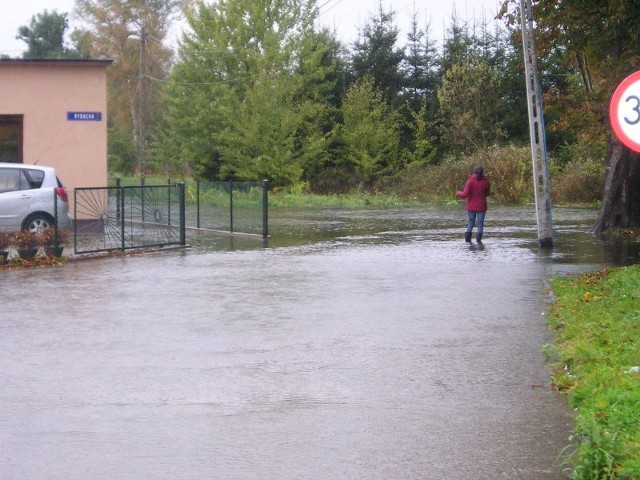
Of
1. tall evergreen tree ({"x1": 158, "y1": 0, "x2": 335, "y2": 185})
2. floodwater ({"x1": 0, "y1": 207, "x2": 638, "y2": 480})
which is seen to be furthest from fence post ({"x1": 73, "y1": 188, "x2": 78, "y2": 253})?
tall evergreen tree ({"x1": 158, "y1": 0, "x2": 335, "y2": 185})

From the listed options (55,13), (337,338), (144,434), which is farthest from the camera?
Result: (55,13)

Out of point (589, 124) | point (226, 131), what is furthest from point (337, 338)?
point (226, 131)

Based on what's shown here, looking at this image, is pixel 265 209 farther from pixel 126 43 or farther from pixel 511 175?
pixel 126 43

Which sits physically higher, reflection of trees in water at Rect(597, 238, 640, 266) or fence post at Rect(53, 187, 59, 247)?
fence post at Rect(53, 187, 59, 247)

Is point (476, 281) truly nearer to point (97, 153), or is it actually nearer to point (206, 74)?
point (97, 153)

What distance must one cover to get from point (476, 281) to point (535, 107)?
6390 millimetres

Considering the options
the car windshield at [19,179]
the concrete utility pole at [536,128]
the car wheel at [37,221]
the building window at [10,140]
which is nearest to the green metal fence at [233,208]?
the building window at [10,140]

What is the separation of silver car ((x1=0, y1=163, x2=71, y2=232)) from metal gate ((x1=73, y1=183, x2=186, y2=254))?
1.23 ft

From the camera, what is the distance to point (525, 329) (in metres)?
11.0

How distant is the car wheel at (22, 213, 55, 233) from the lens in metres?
20.2

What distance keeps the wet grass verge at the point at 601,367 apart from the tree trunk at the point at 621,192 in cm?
919

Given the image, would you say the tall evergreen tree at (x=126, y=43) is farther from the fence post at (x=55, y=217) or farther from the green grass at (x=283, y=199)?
the fence post at (x=55, y=217)

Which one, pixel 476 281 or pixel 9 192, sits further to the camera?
pixel 9 192

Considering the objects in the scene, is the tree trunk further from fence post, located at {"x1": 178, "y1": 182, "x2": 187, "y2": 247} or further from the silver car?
the silver car
